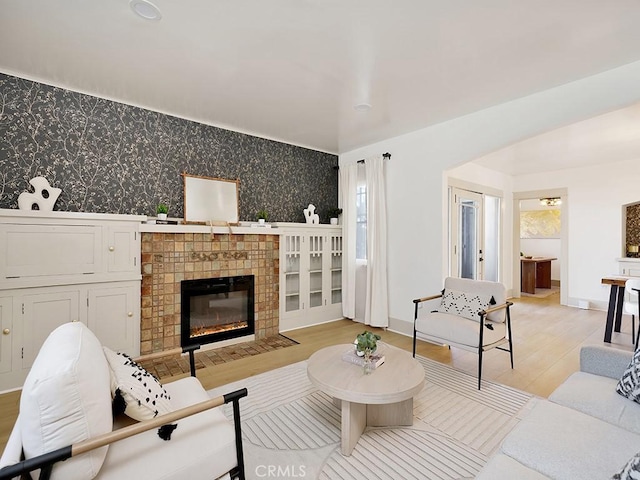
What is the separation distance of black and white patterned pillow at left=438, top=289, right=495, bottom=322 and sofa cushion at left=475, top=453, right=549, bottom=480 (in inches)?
83.3

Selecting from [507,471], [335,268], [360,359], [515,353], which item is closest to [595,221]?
[515,353]

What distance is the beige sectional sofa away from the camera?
1265 millimetres

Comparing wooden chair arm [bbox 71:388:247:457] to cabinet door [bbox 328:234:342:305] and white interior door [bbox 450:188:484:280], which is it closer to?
cabinet door [bbox 328:234:342:305]

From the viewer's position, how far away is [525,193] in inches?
273

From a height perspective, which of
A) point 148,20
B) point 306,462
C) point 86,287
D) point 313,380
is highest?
point 148,20

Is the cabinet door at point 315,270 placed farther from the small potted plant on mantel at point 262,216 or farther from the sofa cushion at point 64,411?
the sofa cushion at point 64,411

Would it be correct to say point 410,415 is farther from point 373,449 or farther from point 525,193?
point 525,193

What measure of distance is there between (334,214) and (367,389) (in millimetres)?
3628

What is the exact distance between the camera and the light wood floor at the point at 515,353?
299 centimetres

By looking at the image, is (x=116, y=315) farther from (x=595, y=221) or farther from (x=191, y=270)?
(x=595, y=221)

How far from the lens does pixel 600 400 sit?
1.72 m

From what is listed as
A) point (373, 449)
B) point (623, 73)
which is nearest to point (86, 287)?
point (373, 449)

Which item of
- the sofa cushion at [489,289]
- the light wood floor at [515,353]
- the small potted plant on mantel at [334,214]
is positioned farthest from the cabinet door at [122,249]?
the sofa cushion at [489,289]

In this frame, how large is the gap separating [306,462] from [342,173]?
422cm
